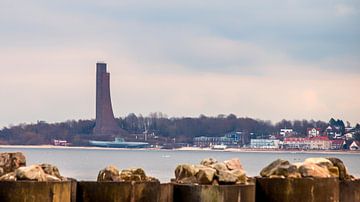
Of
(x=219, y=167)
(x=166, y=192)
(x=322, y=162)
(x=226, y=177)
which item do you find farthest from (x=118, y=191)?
(x=322, y=162)

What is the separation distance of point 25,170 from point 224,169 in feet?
12.8

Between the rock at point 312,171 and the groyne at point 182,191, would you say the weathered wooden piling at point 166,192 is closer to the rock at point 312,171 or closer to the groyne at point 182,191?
the groyne at point 182,191

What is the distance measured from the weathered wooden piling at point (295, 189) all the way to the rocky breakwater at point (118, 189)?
2.53 metres

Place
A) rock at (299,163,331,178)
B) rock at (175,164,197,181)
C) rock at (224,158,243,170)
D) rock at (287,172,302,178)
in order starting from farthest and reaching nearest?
rock at (224,158,243,170) < rock at (299,163,331,178) < rock at (287,172,302,178) < rock at (175,164,197,181)

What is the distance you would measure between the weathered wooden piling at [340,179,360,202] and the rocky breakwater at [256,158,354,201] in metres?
0.87

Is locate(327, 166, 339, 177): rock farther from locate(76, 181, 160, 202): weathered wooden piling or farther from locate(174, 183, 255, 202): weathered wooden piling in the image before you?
locate(76, 181, 160, 202): weathered wooden piling

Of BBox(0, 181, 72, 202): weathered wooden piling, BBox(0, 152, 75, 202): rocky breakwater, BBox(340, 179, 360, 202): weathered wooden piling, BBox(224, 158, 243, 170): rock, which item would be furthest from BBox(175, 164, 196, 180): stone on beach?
BBox(340, 179, 360, 202): weathered wooden piling

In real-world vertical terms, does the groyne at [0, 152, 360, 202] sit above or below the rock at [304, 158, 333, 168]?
below

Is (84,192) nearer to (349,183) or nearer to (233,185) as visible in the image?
(233,185)

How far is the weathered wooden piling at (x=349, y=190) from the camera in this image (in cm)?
1995

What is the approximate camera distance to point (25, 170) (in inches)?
607

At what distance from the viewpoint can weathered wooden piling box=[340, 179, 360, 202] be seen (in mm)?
19953

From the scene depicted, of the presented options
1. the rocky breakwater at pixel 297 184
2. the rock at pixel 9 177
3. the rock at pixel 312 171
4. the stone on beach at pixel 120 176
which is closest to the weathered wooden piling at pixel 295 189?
the rocky breakwater at pixel 297 184

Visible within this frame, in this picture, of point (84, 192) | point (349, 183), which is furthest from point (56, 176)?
point (349, 183)
